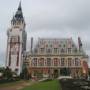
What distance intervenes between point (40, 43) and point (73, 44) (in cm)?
1607

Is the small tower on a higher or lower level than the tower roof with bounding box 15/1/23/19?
lower

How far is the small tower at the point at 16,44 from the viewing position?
124250mm

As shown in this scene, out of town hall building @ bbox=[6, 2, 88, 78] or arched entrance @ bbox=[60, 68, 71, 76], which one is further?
town hall building @ bbox=[6, 2, 88, 78]

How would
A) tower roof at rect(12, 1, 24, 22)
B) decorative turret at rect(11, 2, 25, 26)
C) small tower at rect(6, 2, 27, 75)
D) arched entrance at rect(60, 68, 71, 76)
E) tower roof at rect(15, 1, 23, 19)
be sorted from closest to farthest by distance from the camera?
1. small tower at rect(6, 2, 27, 75)
2. arched entrance at rect(60, 68, 71, 76)
3. decorative turret at rect(11, 2, 25, 26)
4. tower roof at rect(12, 1, 24, 22)
5. tower roof at rect(15, 1, 23, 19)

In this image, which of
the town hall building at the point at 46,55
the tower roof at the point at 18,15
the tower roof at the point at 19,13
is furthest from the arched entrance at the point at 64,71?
the tower roof at the point at 19,13

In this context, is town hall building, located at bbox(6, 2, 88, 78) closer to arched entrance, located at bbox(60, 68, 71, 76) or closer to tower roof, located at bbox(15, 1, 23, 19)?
arched entrance, located at bbox(60, 68, 71, 76)

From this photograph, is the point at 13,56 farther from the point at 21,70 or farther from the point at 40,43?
the point at 40,43

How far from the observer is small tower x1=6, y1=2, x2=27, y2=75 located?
12425cm

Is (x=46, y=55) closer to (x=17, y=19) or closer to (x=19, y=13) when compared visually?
(x=17, y=19)

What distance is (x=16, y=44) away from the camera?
128 meters

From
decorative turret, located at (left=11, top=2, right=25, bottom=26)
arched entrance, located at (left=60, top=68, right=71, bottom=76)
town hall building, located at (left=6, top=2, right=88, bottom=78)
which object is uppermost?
decorative turret, located at (left=11, top=2, right=25, bottom=26)

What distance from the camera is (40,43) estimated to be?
134875 millimetres

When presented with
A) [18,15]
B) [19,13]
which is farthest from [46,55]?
[19,13]

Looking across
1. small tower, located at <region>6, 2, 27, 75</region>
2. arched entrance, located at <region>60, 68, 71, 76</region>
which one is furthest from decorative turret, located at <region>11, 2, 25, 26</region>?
arched entrance, located at <region>60, 68, 71, 76</region>
